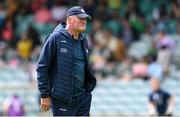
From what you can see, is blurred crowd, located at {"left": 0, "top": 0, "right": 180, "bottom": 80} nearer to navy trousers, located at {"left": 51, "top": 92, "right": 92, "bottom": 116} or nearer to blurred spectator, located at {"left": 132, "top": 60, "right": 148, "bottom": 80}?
blurred spectator, located at {"left": 132, "top": 60, "right": 148, "bottom": 80}

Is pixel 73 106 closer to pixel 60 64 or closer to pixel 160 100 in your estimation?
pixel 60 64

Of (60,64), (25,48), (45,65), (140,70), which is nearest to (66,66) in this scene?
(60,64)

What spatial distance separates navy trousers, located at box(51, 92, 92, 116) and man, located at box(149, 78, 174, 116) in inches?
199

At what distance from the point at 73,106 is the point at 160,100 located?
570cm

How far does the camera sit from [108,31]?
2016cm

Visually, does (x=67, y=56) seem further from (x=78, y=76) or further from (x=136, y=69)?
(x=136, y=69)

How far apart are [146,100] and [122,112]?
638mm

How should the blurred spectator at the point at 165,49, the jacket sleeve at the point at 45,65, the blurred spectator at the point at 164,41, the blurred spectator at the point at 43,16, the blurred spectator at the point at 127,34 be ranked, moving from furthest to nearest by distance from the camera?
the blurred spectator at the point at 43,16
the blurred spectator at the point at 127,34
the blurred spectator at the point at 164,41
the blurred spectator at the point at 165,49
the jacket sleeve at the point at 45,65

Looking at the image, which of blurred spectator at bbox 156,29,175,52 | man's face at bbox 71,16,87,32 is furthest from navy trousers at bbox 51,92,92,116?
blurred spectator at bbox 156,29,175,52

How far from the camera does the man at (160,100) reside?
1426 cm

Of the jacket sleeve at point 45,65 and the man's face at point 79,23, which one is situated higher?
the man's face at point 79,23

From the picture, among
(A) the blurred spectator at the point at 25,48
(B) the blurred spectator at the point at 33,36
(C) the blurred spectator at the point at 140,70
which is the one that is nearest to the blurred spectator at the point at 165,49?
(C) the blurred spectator at the point at 140,70

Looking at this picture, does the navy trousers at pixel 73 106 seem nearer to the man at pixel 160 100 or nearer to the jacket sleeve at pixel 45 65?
the jacket sleeve at pixel 45 65

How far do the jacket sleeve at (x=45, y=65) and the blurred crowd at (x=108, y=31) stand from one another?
9541 mm
